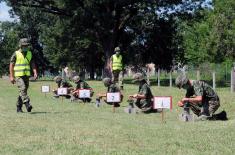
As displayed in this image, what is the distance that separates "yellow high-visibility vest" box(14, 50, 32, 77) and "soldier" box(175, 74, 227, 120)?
4.78m

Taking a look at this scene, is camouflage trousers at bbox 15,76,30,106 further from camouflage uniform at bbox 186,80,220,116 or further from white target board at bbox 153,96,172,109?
Result: camouflage uniform at bbox 186,80,220,116

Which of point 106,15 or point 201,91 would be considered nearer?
point 201,91

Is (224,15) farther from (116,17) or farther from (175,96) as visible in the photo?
(175,96)

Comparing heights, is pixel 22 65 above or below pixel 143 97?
above

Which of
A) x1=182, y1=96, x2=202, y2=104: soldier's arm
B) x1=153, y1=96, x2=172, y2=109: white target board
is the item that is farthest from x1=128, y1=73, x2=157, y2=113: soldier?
x1=153, y1=96, x2=172, y2=109: white target board

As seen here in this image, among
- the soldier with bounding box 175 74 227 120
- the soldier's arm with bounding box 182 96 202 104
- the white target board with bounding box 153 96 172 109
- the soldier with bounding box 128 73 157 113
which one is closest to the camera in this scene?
the white target board with bounding box 153 96 172 109

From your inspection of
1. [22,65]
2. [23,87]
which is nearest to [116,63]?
[22,65]

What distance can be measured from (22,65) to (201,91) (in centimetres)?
545

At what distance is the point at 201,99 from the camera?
1507cm

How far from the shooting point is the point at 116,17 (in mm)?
47750

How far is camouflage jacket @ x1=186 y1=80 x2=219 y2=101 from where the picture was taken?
15.1 m

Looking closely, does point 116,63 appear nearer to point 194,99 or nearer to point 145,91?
point 145,91

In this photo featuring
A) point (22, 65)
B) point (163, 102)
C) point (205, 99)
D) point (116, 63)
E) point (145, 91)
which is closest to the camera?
point (163, 102)

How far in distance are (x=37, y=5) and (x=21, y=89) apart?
32.8 m
